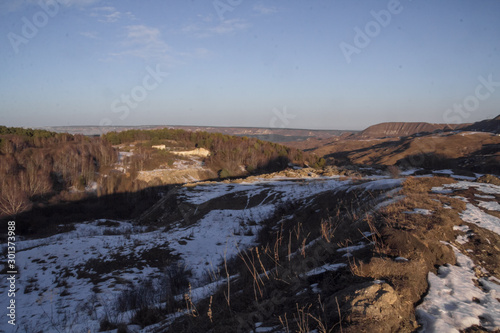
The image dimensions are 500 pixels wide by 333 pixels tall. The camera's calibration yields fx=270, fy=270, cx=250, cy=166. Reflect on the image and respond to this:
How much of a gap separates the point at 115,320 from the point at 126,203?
121 ft

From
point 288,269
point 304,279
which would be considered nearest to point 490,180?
point 288,269

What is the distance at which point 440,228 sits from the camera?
18.0ft

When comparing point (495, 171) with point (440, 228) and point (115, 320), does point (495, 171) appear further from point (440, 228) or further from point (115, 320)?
point (115, 320)

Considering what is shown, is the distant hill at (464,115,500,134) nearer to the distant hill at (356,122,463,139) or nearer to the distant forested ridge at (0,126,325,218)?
the distant hill at (356,122,463,139)

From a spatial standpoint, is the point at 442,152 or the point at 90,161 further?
the point at 442,152

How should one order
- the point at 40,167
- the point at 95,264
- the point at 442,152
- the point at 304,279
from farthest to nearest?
the point at 442,152 → the point at 40,167 → the point at 95,264 → the point at 304,279

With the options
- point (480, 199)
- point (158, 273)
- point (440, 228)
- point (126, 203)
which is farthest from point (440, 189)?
point (126, 203)

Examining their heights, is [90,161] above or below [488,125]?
below

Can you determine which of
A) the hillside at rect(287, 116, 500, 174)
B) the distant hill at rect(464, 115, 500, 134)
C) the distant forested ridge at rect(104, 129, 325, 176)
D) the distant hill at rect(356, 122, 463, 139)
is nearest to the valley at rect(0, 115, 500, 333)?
the distant forested ridge at rect(104, 129, 325, 176)

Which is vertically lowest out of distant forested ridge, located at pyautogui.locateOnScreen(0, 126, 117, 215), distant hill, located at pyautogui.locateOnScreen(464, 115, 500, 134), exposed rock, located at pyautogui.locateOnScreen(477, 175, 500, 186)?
distant forested ridge, located at pyautogui.locateOnScreen(0, 126, 117, 215)

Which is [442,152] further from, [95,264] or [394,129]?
[394,129]

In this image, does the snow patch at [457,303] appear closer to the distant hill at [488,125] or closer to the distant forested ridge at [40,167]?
the distant forested ridge at [40,167]

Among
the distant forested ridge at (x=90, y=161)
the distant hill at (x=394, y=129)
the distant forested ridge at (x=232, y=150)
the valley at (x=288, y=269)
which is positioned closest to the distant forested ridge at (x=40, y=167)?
the distant forested ridge at (x=90, y=161)

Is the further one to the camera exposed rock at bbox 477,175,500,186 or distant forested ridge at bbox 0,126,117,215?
distant forested ridge at bbox 0,126,117,215
